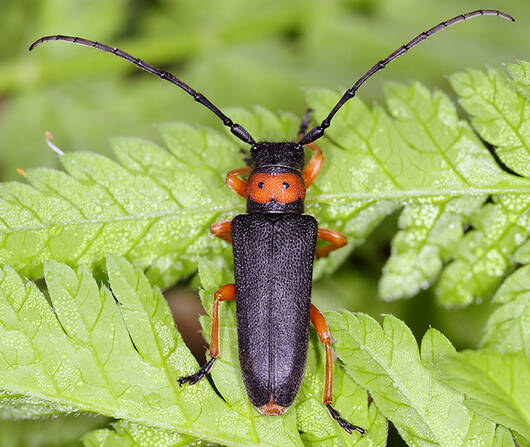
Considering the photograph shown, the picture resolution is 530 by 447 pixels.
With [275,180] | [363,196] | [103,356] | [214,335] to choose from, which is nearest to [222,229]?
[275,180]

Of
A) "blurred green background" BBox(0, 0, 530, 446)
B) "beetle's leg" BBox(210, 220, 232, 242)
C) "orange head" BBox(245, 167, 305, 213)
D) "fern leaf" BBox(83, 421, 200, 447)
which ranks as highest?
"blurred green background" BBox(0, 0, 530, 446)

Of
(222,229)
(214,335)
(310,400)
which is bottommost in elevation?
(310,400)

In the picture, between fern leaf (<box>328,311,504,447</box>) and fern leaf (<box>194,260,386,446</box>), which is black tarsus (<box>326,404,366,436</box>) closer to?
fern leaf (<box>194,260,386,446</box>)

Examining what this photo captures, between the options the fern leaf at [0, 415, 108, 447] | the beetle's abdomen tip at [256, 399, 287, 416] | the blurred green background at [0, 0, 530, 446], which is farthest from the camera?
the blurred green background at [0, 0, 530, 446]

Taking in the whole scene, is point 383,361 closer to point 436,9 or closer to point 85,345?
point 85,345

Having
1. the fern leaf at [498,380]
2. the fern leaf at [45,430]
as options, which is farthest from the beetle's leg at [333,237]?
the fern leaf at [45,430]

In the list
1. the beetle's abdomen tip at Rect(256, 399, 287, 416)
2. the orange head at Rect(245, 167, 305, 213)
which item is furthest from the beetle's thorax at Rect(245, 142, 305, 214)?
the beetle's abdomen tip at Rect(256, 399, 287, 416)

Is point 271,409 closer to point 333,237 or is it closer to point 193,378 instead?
point 193,378
